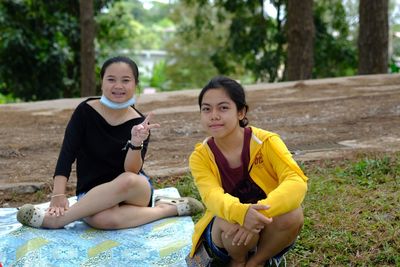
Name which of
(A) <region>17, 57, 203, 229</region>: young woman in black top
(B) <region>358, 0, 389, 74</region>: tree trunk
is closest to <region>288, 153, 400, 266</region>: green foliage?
(A) <region>17, 57, 203, 229</region>: young woman in black top

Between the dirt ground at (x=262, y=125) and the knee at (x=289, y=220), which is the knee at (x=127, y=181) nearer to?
the knee at (x=289, y=220)

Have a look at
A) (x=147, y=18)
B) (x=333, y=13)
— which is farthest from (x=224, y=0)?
(x=147, y=18)

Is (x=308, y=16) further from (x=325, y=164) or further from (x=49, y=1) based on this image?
(x=325, y=164)

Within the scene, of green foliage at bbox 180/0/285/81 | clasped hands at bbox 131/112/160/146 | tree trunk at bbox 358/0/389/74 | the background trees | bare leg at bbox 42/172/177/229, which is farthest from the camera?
green foliage at bbox 180/0/285/81

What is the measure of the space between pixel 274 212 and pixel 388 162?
6.44ft

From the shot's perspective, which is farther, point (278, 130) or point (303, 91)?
point (303, 91)

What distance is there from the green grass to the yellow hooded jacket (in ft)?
1.52

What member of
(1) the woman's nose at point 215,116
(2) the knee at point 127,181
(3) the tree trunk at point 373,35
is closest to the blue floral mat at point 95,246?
(2) the knee at point 127,181

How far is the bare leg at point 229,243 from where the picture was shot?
2738 millimetres

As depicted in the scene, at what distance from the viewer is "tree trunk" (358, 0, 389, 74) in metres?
10.8

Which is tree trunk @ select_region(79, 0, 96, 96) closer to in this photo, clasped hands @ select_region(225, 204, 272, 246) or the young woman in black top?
the young woman in black top

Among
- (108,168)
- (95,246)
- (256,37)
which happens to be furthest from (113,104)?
(256,37)

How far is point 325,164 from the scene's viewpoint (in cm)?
464

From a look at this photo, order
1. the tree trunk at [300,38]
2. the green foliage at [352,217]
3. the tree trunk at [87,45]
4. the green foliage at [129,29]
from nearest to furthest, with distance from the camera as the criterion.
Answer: the green foliage at [352,217] < the tree trunk at [87,45] < the tree trunk at [300,38] < the green foliage at [129,29]
